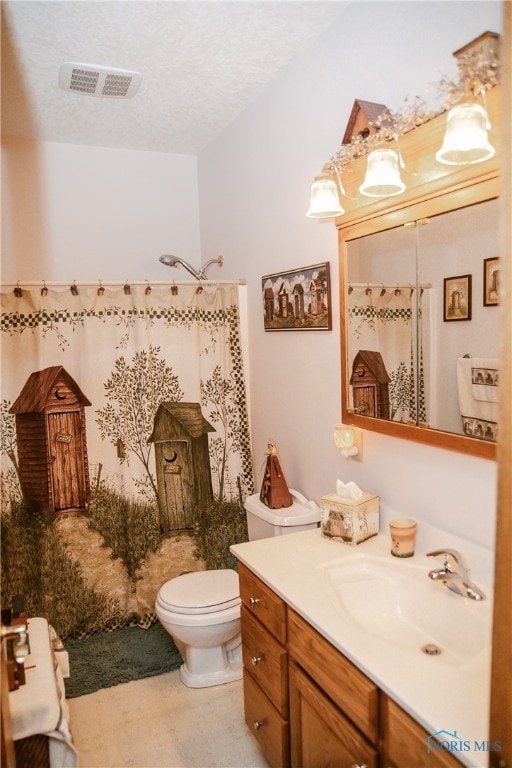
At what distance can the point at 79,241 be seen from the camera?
3240 mm

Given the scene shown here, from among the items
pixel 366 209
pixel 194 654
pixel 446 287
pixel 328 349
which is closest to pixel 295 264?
pixel 328 349

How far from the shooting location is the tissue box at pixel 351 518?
1.85 metres

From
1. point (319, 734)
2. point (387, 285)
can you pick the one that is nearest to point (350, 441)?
point (387, 285)

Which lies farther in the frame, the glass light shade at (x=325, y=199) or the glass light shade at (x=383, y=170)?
the glass light shade at (x=325, y=199)

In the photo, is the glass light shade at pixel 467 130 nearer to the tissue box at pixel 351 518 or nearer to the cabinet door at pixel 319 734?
the tissue box at pixel 351 518

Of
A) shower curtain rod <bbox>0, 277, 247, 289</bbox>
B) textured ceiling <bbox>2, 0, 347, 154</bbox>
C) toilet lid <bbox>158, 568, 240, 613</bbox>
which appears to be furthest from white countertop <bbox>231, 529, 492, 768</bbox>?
textured ceiling <bbox>2, 0, 347, 154</bbox>

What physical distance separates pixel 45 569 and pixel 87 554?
8.1 inches

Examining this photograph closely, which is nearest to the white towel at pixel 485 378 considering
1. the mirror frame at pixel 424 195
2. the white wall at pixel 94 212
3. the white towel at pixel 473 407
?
the white towel at pixel 473 407

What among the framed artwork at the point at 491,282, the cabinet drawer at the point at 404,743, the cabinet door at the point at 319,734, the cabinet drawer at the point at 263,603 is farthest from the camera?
the cabinet drawer at the point at 263,603

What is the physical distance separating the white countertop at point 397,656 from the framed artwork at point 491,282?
29.9 inches

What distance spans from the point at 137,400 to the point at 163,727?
1.46m

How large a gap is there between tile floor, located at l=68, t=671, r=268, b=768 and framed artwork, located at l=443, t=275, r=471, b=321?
170 cm

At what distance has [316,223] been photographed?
2250 mm

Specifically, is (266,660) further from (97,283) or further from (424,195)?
(97,283)
